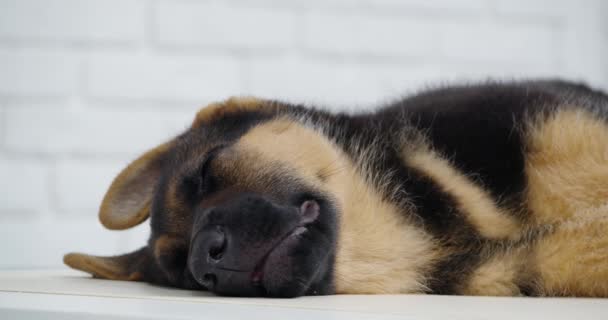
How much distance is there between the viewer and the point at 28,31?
12.5 feet

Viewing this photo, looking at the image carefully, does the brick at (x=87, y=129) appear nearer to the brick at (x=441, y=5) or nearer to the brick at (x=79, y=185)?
the brick at (x=79, y=185)

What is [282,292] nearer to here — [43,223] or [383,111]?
[383,111]

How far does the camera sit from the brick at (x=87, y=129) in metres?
3.79

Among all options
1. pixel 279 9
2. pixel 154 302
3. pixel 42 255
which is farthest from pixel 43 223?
pixel 154 302

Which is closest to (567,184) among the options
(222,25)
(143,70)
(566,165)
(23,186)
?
(566,165)

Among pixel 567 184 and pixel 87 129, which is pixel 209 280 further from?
pixel 87 129

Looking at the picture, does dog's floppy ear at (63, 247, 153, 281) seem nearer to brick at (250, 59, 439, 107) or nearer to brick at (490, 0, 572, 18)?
brick at (250, 59, 439, 107)

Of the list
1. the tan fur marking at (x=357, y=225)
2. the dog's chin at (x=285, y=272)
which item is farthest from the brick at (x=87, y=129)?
the dog's chin at (x=285, y=272)

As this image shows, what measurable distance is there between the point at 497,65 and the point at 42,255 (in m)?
2.38

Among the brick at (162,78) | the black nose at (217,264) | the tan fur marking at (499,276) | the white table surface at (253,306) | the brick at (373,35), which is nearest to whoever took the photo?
the white table surface at (253,306)

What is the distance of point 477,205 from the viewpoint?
2543 millimetres

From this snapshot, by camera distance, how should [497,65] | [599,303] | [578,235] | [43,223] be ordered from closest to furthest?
1. [599,303]
2. [578,235]
3. [43,223]
4. [497,65]

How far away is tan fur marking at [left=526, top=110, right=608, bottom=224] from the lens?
98.0 inches

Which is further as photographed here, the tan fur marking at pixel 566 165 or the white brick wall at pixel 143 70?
the white brick wall at pixel 143 70
